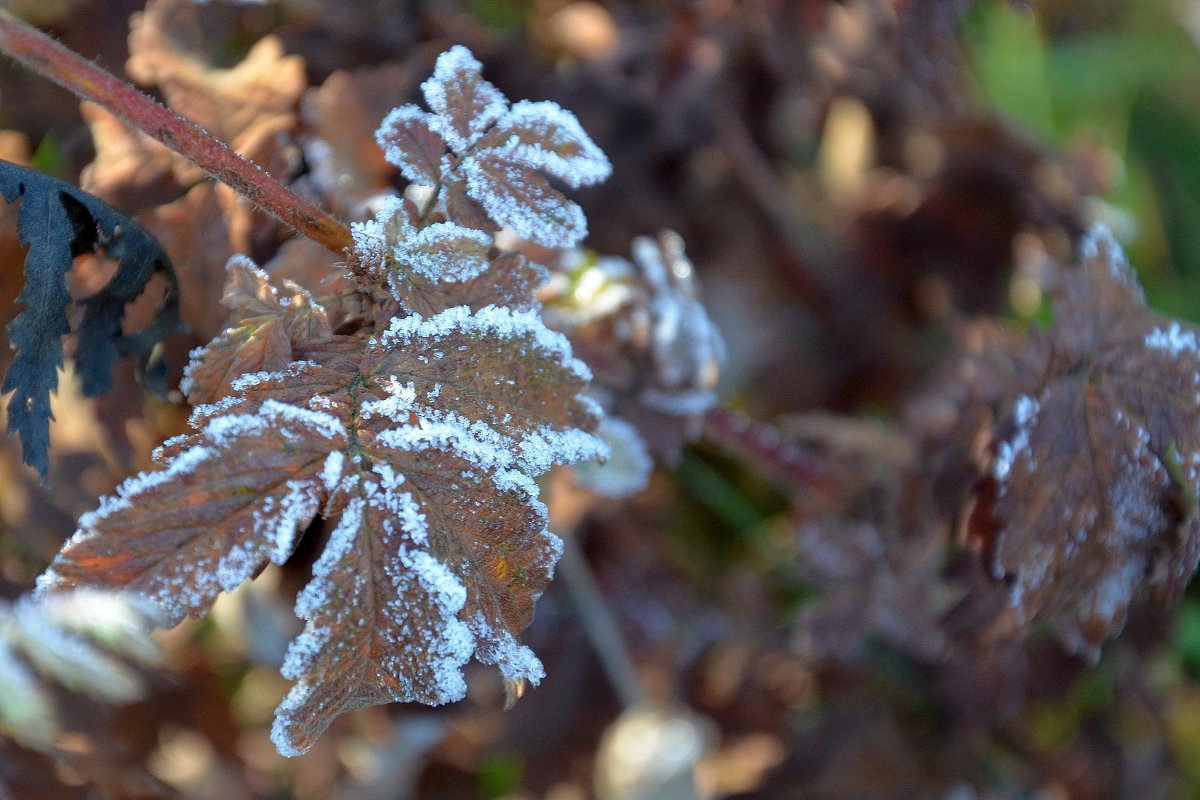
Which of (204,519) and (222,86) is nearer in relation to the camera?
(204,519)

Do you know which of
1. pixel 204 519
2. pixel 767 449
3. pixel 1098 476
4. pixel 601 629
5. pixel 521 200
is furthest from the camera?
pixel 601 629

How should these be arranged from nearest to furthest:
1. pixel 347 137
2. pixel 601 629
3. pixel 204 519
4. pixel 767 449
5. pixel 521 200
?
pixel 204 519 → pixel 521 200 → pixel 347 137 → pixel 767 449 → pixel 601 629

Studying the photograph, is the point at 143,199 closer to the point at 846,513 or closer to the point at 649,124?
the point at 649,124

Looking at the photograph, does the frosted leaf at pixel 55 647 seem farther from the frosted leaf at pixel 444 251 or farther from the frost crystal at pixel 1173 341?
the frost crystal at pixel 1173 341

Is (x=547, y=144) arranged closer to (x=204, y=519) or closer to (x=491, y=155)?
(x=491, y=155)

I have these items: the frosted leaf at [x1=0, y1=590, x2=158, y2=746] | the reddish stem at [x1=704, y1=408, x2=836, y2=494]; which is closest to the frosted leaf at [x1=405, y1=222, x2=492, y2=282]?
the frosted leaf at [x1=0, y1=590, x2=158, y2=746]

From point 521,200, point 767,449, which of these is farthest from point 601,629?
point 521,200

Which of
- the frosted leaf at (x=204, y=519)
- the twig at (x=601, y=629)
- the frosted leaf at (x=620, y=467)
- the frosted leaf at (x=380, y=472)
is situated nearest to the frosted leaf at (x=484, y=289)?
the frosted leaf at (x=380, y=472)
